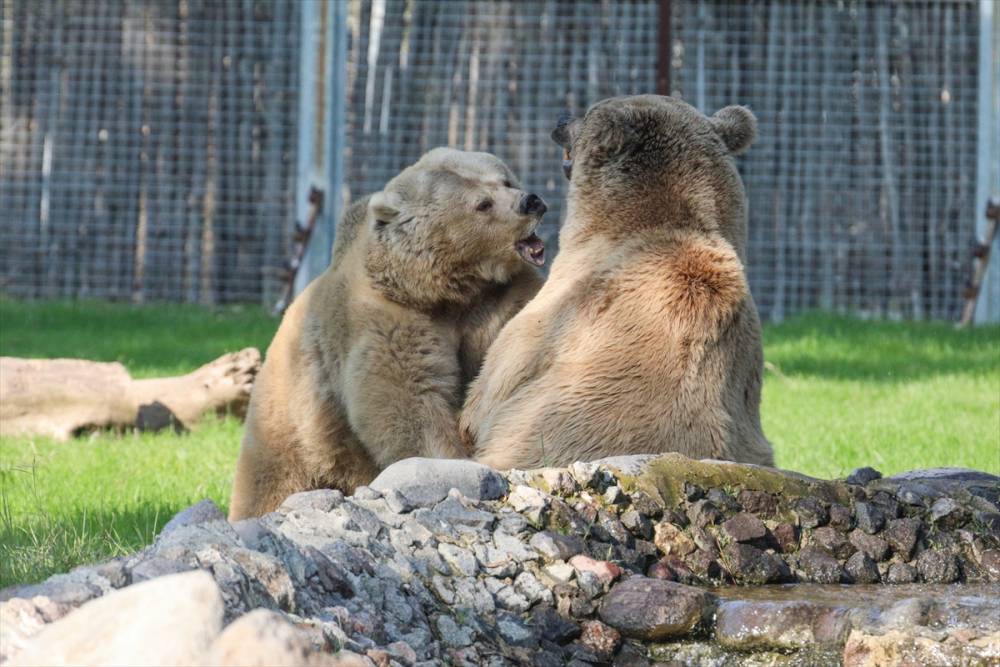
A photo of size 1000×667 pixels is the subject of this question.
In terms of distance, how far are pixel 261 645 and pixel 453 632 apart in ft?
3.07

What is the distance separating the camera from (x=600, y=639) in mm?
3885

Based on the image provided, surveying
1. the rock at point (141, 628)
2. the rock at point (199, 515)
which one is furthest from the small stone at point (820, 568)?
the rock at point (141, 628)

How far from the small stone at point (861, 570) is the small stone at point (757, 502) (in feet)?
0.92

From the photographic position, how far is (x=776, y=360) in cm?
1045

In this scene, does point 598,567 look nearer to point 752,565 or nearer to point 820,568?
point 752,565

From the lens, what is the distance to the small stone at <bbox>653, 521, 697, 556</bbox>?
4.41 metres

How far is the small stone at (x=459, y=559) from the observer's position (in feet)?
13.0

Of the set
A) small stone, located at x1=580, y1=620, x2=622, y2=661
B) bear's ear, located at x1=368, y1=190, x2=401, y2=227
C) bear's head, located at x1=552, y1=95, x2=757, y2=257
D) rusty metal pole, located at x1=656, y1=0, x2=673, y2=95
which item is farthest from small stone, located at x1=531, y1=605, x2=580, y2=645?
rusty metal pole, located at x1=656, y1=0, x2=673, y2=95

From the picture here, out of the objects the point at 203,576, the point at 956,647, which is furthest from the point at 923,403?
the point at 203,576

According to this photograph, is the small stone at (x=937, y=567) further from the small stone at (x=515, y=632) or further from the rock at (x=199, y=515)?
the rock at (x=199, y=515)

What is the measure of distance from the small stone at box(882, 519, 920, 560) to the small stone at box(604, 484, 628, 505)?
848 mm

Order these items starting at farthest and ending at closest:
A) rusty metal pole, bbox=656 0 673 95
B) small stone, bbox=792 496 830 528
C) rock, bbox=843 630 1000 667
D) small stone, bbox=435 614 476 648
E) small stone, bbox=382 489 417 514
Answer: rusty metal pole, bbox=656 0 673 95 < small stone, bbox=792 496 830 528 < small stone, bbox=382 489 417 514 < small stone, bbox=435 614 476 648 < rock, bbox=843 630 1000 667

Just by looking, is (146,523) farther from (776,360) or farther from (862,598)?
(776,360)

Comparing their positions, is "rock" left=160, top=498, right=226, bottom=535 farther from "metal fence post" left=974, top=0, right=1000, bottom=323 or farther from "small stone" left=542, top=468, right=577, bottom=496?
"metal fence post" left=974, top=0, right=1000, bottom=323
